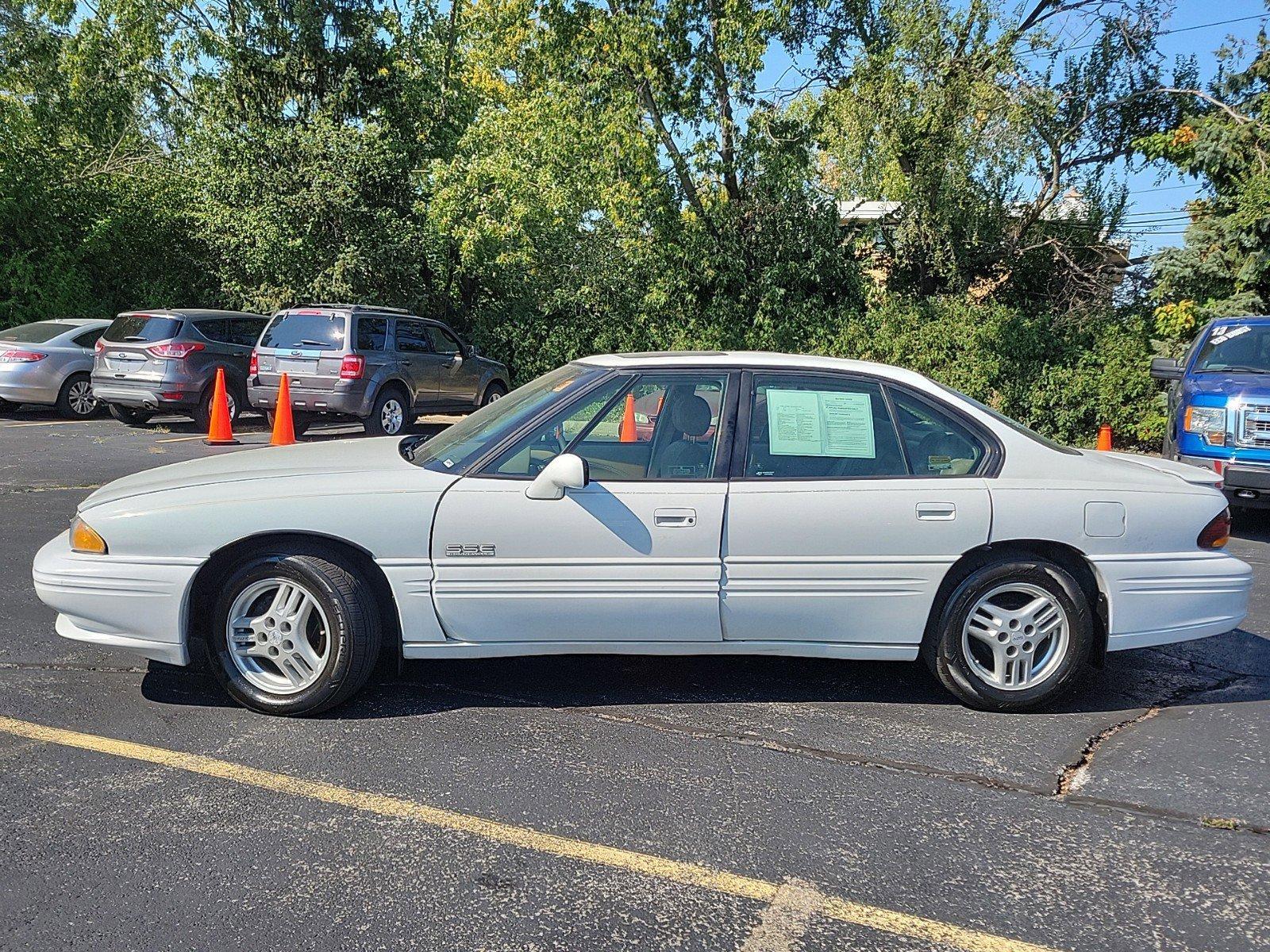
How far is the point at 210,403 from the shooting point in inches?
600

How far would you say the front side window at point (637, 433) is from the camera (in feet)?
15.0

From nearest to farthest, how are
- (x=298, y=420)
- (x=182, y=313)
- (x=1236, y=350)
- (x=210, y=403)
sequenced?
1. (x=1236, y=350)
2. (x=298, y=420)
3. (x=182, y=313)
4. (x=210, y=403)

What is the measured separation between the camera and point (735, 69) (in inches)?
653

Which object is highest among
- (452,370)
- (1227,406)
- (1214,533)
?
(452,370)

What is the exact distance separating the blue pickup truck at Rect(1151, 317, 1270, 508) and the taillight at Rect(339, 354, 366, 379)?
30.2 ft

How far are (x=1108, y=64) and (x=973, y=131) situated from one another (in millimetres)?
2718

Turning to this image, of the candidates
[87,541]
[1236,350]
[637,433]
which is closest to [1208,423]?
[1236,350]

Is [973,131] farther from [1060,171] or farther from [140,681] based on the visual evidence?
[140,681]

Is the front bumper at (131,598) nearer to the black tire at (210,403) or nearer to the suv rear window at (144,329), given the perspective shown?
the black tire at (210,403)

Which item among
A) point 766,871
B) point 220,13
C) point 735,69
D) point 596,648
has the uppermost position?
point 220,13

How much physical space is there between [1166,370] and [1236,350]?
710mm

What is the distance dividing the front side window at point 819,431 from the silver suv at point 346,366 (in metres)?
10.4

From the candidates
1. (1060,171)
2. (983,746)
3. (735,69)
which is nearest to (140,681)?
(983,746)

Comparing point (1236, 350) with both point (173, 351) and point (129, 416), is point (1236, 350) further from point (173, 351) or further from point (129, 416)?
point (129, 416)
